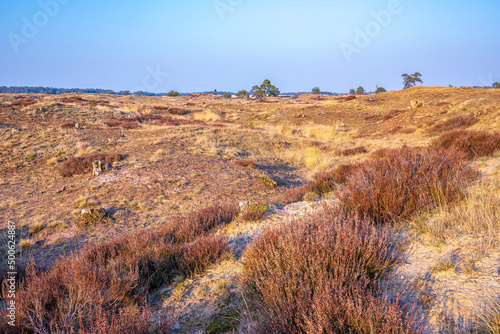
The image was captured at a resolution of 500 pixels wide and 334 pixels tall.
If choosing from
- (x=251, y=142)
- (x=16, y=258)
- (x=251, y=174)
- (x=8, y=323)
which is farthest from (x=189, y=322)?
(x=251, y=142)

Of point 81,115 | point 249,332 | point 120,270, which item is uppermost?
point 81,115

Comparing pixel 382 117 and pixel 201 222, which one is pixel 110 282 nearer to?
pixel 201 222

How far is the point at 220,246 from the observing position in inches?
153

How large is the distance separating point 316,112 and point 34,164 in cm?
2468

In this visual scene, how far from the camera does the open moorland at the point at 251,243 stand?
202 centimetres

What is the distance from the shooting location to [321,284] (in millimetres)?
1944

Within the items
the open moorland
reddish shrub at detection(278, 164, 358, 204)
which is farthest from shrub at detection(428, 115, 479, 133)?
reddish shrub at detection(278, 164, 358, 204)

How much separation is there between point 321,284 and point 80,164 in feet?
35.1

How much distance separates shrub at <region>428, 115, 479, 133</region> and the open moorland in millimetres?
1853

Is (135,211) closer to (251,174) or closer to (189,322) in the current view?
(251,174)

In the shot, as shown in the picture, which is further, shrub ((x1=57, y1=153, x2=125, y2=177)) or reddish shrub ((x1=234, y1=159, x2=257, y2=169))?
reddish shrub ((x1=234, y1=159, x2=257, y2=169))

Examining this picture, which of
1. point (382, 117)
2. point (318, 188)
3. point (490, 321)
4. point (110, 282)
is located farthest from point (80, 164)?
point (382, 117)

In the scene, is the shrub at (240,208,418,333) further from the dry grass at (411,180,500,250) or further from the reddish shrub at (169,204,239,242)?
the reddish shrub at (169,204,239,242)

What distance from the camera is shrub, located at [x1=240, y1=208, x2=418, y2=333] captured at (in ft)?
5.54
